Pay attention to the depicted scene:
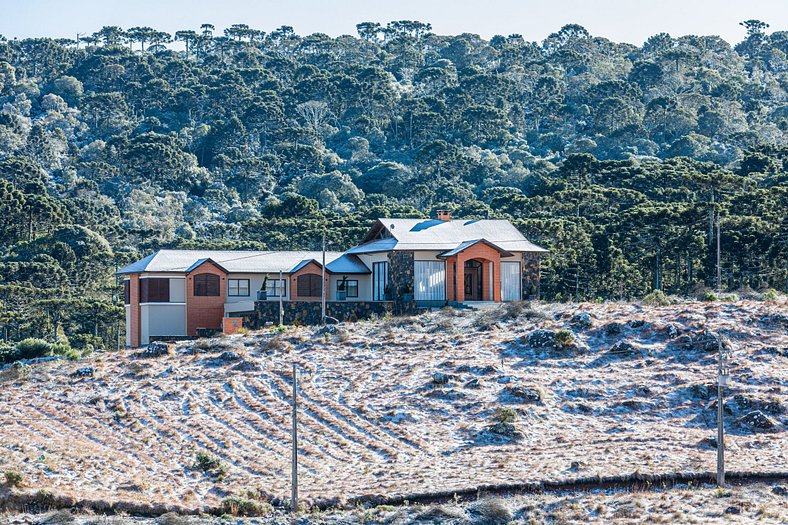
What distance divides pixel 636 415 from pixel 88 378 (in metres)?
21.9

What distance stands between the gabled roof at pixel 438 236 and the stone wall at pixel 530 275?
571 mm

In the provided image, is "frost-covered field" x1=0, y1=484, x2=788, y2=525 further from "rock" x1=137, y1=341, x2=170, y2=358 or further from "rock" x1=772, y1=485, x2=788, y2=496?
"rock" x1=137, y1=341, x2=170, y2=358

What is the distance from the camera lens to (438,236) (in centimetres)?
5994

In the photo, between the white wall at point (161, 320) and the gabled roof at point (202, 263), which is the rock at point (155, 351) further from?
the gabled roof at point (202, 263)

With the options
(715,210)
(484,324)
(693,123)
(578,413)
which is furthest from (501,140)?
(578,413)

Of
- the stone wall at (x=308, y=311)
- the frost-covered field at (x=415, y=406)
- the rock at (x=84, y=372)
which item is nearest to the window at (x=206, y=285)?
the stone wall at (x=308, y=311)

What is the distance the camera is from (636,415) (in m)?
40.7

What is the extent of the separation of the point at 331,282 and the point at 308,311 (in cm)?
420

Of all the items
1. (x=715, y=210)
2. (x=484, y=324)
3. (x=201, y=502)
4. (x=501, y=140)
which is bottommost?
(x=201, y=502)

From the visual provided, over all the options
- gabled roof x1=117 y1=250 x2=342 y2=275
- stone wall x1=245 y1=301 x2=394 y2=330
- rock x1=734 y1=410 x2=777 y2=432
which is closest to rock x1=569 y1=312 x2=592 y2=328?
stone wall x1=245 y1=301 x2=394 y2=330

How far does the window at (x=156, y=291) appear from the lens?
58344 millimetres

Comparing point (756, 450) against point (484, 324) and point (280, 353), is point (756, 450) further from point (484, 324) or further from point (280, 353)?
point (280, 353)

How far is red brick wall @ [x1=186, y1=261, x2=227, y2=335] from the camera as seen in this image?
58.5 meters

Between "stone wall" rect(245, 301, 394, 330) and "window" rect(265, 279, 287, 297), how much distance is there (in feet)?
9.60
